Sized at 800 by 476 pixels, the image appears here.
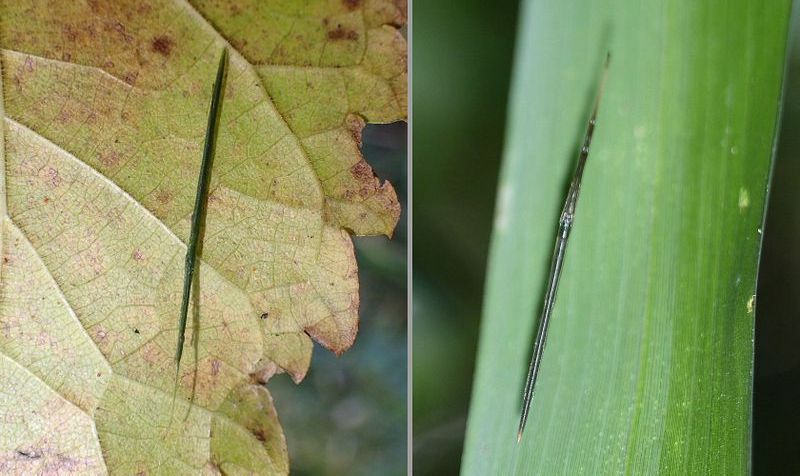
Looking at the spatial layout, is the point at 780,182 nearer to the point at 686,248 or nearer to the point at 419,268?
the point at 686,248

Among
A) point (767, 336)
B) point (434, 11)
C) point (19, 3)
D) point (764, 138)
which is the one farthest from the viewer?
point (767, 336)

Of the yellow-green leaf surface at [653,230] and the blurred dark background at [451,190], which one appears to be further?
the blurred dark background at [451,190]

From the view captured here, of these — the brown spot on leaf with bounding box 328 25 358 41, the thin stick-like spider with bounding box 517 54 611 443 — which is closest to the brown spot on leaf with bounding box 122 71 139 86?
the brown spot on leaf with bounding box 328 25 358 41

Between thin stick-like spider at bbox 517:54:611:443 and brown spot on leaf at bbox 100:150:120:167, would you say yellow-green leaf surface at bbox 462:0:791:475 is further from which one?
brown spot on leaf at bbox 100:150:120:167

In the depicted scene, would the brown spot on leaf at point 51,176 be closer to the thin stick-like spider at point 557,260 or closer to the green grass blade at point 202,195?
the green grass blade at point 202,195

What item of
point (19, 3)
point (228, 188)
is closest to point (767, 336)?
point (228, 188)

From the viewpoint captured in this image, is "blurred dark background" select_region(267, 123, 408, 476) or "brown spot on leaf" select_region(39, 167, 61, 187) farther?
"blurred dark background" select_region(267, 123, 408, 476)

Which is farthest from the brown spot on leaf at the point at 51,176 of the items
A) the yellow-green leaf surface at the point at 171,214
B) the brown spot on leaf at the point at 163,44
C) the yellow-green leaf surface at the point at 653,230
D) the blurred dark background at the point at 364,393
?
the yellow-green leaf surface at the point at 653,230

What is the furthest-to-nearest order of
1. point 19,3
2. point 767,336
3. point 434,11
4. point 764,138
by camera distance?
point 767,336 → point 434,11 → point 764,138 → point 19,3
